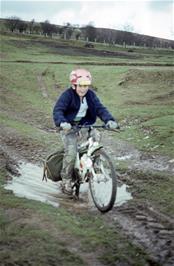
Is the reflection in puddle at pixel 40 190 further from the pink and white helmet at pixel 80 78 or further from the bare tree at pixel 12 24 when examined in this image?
the bare tree at pixel 12 24

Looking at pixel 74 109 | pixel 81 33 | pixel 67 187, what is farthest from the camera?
pixel 81 33

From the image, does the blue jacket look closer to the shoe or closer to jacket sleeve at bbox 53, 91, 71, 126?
jacket sleeve at bbox 53, 91, 71, 126

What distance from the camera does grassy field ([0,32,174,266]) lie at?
6008 mm

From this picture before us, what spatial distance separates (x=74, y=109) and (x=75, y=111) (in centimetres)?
4

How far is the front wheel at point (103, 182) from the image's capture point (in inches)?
296

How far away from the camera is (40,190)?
9.40 metres

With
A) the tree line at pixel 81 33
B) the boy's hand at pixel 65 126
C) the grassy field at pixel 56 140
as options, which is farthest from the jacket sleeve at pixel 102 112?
the tree line at pixel 81 33

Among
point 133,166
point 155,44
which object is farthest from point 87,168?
point 155,44

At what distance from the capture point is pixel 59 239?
247 inches

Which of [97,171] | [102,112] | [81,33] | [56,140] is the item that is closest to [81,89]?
[102,112]

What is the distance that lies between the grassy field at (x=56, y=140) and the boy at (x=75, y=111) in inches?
39.7

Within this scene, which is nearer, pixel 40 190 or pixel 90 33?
pixel 40 190

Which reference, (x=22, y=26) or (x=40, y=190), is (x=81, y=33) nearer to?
(x=22, y=26)

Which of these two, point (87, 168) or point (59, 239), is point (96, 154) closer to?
point (87, 168)
